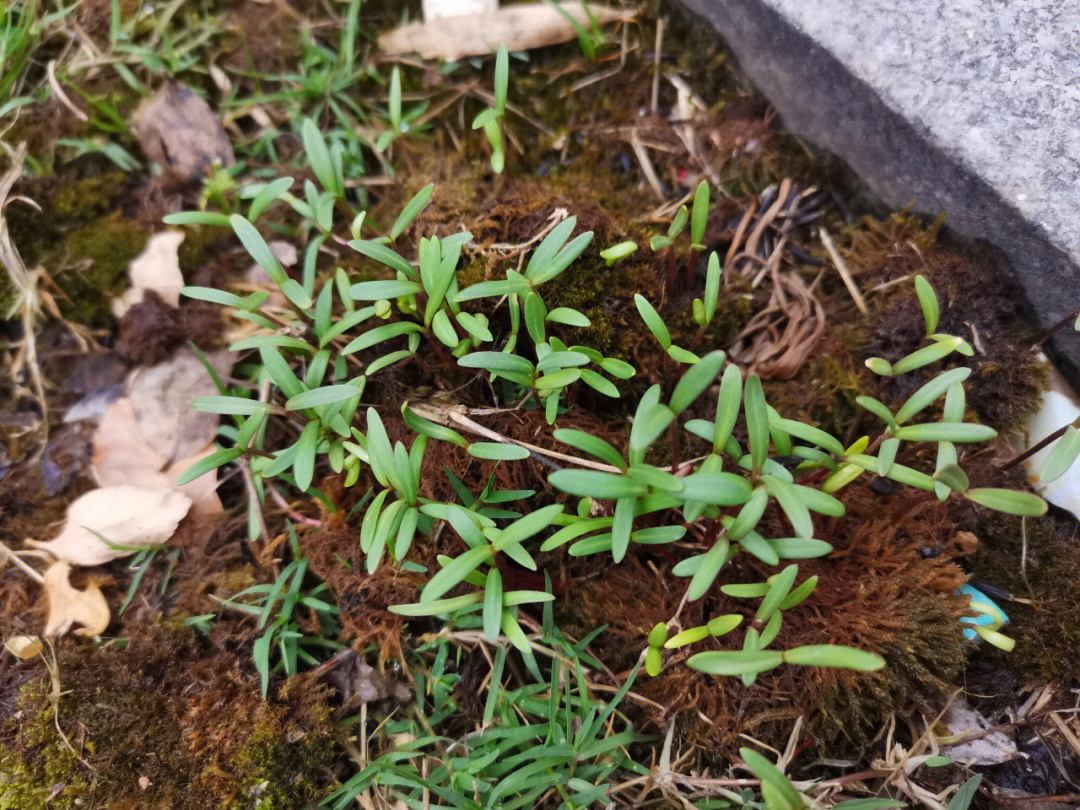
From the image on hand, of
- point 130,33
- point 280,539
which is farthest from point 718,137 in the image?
point 130,33

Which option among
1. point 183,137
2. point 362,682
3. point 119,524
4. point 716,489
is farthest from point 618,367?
point 183,137

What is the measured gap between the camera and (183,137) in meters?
2.44

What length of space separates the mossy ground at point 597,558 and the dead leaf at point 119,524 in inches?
3.4

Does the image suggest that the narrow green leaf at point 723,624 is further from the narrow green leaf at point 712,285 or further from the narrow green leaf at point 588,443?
the narrow green leaf at point 712,285

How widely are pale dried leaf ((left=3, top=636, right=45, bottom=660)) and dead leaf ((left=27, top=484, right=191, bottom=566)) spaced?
23 centimetres

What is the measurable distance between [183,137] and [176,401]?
0.99 m

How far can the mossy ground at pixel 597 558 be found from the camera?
1671 mm

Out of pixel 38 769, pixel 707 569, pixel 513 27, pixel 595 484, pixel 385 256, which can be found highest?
pixel 513 27

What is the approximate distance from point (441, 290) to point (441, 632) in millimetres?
903

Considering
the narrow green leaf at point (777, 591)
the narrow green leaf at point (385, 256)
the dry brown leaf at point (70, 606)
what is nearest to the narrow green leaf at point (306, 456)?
the narrow green leaf at point (385, 256)

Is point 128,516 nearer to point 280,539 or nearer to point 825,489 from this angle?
point 280,539

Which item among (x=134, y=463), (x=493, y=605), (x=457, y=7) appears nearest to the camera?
(x=493, y=605)

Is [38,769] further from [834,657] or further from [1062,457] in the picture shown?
[1062,457]

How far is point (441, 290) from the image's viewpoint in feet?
5.69
